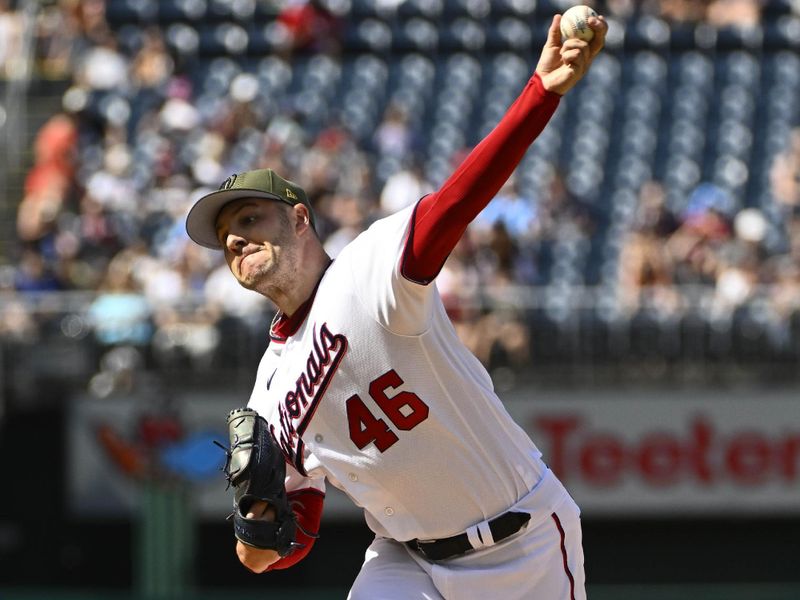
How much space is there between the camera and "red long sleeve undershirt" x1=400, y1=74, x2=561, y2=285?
3.66 m

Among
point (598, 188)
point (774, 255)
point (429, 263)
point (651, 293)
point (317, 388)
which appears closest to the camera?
point (429, 263)

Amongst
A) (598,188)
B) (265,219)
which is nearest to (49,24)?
(598,188)

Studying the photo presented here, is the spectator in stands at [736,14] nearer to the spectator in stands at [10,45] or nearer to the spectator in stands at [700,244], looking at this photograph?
the spectator in stands at [700,244]

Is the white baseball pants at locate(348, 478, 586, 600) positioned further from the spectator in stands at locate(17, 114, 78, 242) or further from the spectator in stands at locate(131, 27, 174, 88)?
the spectator in stands at locate(131, 27, 174, 88)

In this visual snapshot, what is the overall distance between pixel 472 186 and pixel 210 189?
322 inches

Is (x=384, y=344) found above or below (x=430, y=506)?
above

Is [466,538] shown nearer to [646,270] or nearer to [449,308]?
[449,308]

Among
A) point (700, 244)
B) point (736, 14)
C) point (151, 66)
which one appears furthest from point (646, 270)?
point (151, 66)

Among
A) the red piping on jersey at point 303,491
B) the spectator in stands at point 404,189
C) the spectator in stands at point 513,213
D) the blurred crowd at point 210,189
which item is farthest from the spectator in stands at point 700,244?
the red piping on jersey at point 303,491

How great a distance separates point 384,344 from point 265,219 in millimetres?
489

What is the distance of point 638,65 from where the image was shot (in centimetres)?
1452

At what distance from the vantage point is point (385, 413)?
13.2 ft

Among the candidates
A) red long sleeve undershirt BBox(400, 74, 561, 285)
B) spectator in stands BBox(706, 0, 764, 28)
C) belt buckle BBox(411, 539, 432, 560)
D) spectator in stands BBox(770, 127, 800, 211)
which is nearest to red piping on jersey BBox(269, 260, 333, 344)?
red long sleeve undershirt BBox(400, 74, 561, 285)

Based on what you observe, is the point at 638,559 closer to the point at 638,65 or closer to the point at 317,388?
the point at 638,65
